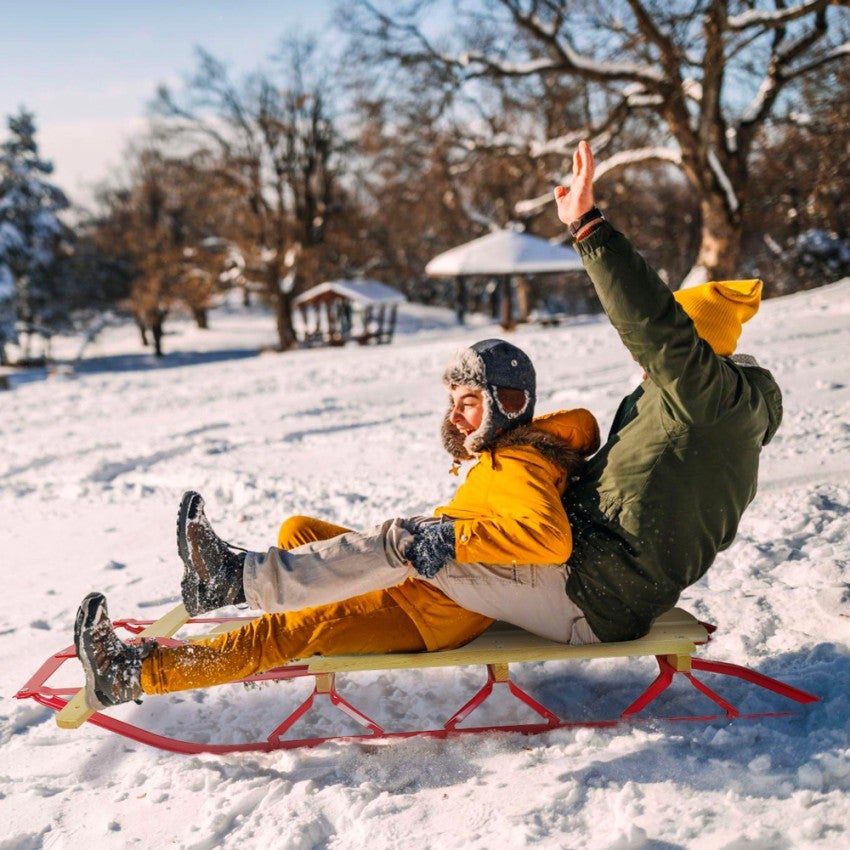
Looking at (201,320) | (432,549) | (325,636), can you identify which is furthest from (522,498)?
(201,320)

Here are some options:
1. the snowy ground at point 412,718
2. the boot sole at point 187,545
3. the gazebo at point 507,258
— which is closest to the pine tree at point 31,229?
the gazebo at point 507,258

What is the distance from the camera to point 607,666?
3.25 meters

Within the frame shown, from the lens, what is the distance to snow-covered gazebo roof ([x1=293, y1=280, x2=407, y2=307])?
26.7m

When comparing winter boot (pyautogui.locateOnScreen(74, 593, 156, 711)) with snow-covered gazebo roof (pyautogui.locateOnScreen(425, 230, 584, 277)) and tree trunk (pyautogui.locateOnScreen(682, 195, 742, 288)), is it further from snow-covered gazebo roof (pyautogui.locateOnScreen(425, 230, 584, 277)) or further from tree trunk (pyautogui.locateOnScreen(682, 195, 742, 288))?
snow-covered gazebo roof (pyautogui.locateOnScreen(425, 230, 584, 277))

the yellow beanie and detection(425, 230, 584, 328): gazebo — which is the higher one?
detection(425, 230, 584, 328): gazebo

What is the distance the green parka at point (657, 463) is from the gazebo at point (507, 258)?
54.8 ft

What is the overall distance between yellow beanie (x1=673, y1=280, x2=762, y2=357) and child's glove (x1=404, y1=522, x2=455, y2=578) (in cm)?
103

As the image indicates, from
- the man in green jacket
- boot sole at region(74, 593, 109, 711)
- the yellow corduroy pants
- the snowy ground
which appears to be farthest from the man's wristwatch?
boot sole at region(74, 593, 109, 711)

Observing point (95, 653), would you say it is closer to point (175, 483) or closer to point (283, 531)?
point (283, 531)

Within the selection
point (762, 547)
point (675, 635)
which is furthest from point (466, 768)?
point (762, 547)

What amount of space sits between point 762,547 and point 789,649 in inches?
35.0

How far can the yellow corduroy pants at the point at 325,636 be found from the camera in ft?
8.86

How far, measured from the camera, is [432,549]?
2.64 m

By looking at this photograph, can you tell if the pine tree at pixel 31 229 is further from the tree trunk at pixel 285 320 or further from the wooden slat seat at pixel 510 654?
the wooden slat seat at pixel 510 654
